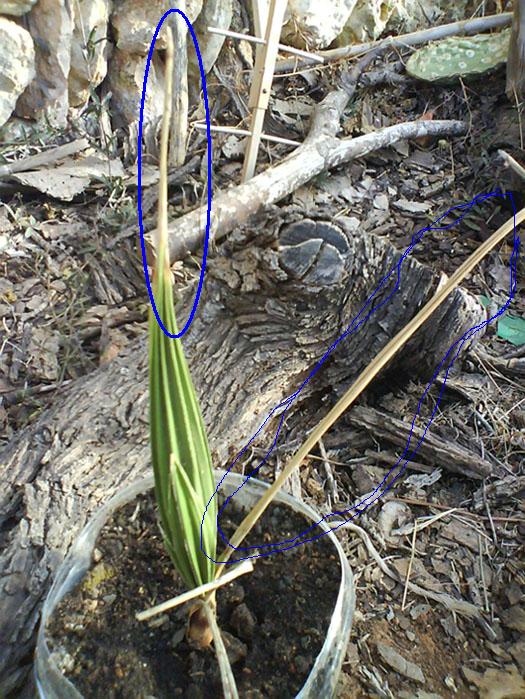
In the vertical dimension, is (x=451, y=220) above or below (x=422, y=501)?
above

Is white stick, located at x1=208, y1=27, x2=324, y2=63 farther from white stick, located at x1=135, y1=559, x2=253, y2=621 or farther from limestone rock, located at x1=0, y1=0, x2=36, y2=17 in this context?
white stick, located at x1=135, y1=559, x2=253, y2=621

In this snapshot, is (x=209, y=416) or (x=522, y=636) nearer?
(x=522, y=636)

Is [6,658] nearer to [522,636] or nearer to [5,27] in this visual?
[522,636]

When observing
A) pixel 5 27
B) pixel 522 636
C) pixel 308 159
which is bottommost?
pixel 522 636

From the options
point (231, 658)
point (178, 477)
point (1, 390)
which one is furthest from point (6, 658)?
point (1, 390)

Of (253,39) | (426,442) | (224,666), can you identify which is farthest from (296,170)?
(224,666)
